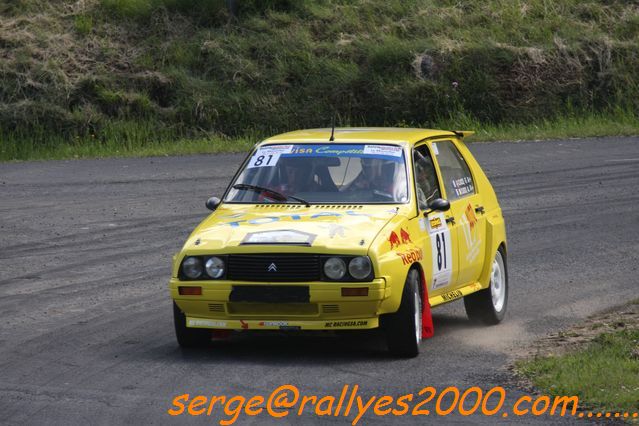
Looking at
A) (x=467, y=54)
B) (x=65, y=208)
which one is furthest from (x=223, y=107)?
(x=65, y=208)

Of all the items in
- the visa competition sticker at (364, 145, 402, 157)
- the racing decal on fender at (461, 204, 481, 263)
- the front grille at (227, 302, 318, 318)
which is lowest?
the racing decal on fender at (461, 204, 481, 263)

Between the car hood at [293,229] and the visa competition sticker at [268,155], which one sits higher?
the visa competition sticker at [268,155]

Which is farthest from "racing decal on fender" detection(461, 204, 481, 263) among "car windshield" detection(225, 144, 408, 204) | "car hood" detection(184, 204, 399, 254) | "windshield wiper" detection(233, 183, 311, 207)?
"windshield wiper" detection(233, 183, 311, 207)

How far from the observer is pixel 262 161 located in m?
9.97

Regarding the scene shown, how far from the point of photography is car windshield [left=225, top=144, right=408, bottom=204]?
9.57 metres

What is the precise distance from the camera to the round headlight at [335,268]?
28.0ft

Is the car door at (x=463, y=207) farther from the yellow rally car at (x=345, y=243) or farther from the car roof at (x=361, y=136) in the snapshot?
the car roof at (x=361, y=136)

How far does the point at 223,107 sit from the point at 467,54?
543cm

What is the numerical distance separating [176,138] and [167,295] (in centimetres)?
1583

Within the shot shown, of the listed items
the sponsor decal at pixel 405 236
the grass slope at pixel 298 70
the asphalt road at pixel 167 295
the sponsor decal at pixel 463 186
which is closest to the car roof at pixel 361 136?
the sponsor decal at pixel 463 186

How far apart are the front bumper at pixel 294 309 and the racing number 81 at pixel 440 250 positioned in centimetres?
106

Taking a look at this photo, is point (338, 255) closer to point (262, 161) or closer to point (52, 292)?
point (262, 161)

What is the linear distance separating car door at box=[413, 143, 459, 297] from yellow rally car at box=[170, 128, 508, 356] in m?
0.01

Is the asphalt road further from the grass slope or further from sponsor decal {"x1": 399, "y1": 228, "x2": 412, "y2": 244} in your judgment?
the grass slope
